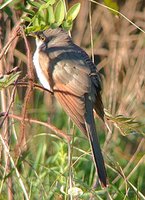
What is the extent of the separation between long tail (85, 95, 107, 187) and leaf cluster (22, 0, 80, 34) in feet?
2.49

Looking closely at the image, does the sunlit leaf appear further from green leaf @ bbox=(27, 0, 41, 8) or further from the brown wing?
green leaf @ bbox=(27, 0, 41, 8)

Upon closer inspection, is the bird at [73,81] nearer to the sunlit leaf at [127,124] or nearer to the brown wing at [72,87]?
the brown wing at [72,87]

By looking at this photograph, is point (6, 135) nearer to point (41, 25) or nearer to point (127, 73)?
point (41, 25)

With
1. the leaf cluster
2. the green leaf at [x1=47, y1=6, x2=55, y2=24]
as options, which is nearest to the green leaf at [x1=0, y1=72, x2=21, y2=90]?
the leaf cluster

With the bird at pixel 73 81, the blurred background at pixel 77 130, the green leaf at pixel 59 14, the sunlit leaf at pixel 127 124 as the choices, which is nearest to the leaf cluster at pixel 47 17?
the green leaf at pixel 59 14

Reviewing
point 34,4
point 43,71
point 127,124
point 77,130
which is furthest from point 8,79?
point 77,130

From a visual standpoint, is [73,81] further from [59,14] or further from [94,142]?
[59,14]

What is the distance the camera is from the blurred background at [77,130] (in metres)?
4.25

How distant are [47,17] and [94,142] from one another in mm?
898

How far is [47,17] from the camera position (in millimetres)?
3635

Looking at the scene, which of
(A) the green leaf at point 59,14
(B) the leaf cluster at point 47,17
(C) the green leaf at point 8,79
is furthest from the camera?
(A) the green leaf at point 59,14

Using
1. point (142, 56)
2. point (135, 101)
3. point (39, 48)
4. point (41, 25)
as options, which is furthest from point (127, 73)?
point (41, 25)

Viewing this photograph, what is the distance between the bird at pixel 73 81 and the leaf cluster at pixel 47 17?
671 mm

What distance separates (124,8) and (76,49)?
3.88 metres
